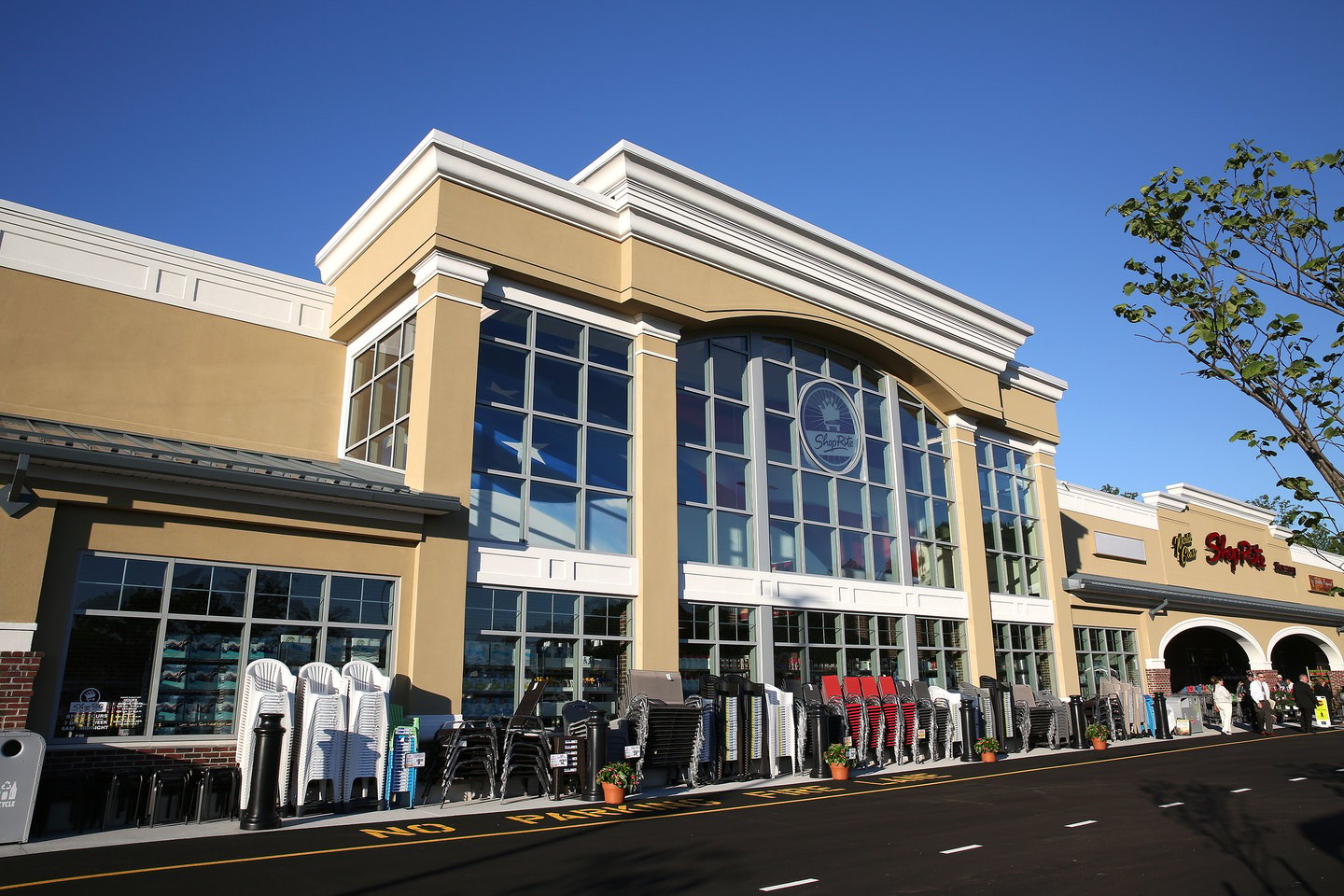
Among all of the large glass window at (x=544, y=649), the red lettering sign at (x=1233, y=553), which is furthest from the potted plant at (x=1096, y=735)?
the red lettering sign at (x=1233, y=553)

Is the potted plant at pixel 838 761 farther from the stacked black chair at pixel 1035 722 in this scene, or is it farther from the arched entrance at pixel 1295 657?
the arched entrance at pixel 1295 657

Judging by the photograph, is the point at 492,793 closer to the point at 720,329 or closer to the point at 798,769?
the point at 798,769

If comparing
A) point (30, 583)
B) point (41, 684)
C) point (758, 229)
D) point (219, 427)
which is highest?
point (758, 229)

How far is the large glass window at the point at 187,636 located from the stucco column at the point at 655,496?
4808mm

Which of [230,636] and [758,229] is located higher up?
[758,229]

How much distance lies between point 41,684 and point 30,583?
123 cm

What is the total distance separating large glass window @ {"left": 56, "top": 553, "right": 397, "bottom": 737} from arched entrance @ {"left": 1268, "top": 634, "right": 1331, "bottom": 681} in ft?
147

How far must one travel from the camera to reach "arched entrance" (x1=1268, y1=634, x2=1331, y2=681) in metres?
45.2

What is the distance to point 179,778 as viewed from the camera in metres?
11.8

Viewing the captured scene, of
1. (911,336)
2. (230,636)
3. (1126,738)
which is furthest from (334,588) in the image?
(1126,738)

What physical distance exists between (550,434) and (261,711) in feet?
24.5

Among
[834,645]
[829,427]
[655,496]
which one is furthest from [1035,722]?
[655,496]

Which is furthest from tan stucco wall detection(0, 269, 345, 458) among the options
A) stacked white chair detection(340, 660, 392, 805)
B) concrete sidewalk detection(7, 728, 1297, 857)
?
concrete sidewalk detection(7, 728, 1297, 857)

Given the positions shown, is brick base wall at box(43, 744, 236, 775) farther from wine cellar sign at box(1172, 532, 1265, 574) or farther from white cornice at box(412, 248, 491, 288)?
wine cellar sign at box(1172, 532, 1265, 574)
